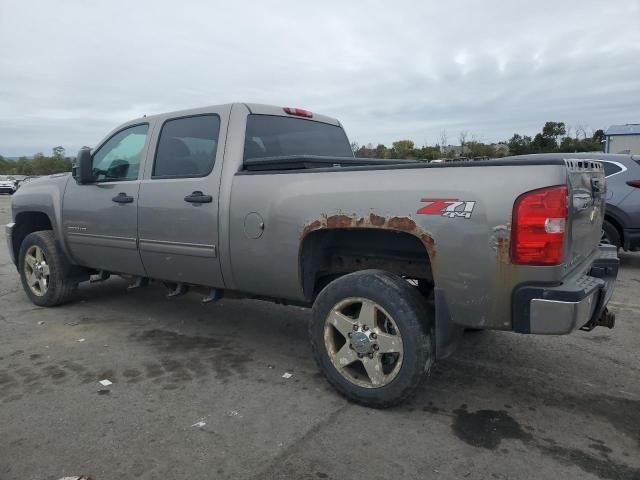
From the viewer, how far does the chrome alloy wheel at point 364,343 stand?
121 inches

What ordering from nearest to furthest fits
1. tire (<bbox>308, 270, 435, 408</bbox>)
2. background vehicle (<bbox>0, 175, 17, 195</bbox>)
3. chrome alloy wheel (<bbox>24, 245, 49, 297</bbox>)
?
tire (<bbox>308, 270, 435, 408</bbox>) → chrome alloy wheel (<bbox>24, 245, 49, 297</bbox>) → background vehicle (<bbox>0, 175, 17, 195</bbox>)

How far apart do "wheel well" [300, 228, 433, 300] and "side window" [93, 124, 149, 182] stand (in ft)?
6.43

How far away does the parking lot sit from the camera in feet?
8.53

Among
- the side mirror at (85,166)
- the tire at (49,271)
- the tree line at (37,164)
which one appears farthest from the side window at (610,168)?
the tree line at (37,164)

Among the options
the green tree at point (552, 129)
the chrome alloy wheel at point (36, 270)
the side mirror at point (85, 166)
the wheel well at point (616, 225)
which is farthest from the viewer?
the green tree at point (552, 129)

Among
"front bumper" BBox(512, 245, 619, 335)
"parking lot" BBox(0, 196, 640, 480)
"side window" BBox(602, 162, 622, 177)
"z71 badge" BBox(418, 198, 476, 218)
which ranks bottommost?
"parking lot" BBox(0, 196, 640, 480)

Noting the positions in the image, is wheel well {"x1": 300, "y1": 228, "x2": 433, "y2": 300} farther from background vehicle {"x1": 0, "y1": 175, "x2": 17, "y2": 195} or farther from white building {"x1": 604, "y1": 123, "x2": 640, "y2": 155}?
background vehicle {"x1": 0, "y1": 175, "x2": 17, "y2": 195}

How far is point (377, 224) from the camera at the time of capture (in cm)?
301

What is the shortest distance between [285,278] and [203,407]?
3.14ft

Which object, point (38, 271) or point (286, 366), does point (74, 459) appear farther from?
point (38, 271)

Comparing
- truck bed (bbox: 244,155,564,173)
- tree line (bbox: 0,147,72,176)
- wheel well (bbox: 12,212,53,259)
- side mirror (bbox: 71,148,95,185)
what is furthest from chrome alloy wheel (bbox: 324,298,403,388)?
tree line (bbox: 0,147,72,176)

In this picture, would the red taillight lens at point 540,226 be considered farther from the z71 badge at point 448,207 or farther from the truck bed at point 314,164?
the truck bed at point 314,164

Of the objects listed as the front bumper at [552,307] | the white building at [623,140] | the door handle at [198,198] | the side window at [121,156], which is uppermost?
the white building at [623,140]

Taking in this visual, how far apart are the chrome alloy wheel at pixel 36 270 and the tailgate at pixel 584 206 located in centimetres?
498
